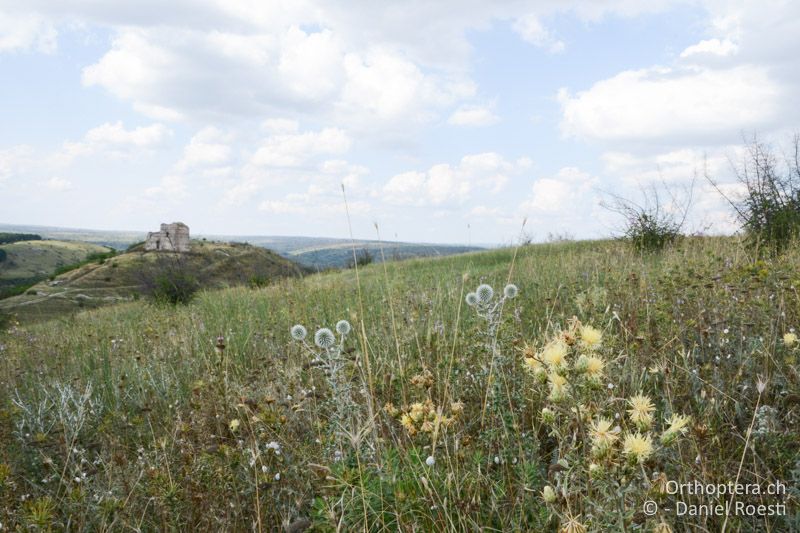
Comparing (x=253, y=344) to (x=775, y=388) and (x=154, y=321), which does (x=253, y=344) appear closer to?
(x=154, y=321)

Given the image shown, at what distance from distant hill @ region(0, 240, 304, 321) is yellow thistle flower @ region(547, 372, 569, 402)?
15.6m

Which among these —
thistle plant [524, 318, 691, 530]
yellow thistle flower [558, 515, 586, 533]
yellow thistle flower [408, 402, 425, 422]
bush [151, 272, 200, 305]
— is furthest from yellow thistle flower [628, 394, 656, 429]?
bush [151, 272, 200, 305]

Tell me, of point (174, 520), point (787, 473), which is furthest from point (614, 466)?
point (174, 520)

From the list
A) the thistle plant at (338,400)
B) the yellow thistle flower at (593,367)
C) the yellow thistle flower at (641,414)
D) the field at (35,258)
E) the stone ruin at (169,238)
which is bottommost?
the field at (35,258)

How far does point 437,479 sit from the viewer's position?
2.00m

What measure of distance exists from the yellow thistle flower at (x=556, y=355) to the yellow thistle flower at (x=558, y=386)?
1.2 inches

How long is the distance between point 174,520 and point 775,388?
132 inches

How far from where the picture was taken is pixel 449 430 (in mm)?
2693

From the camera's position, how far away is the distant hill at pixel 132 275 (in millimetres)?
19781

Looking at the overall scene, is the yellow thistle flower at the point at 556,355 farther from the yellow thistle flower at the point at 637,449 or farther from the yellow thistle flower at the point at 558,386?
the yellow thistle flower at the point at 637,449

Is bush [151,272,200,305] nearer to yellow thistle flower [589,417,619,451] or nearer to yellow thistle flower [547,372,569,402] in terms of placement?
yellow thistle flower [547,372,569,402]

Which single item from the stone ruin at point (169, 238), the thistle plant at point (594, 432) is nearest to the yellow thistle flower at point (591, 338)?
the thistle plant at point (594, 432)

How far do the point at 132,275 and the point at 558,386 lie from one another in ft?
85.7

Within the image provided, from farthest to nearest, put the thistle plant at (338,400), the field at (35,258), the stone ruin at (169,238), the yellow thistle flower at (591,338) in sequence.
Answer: the field at (35,258) → the stone ruin at (169,238) → the thistle plant at (338,400) → the yellow thistle flower at (591,338)
